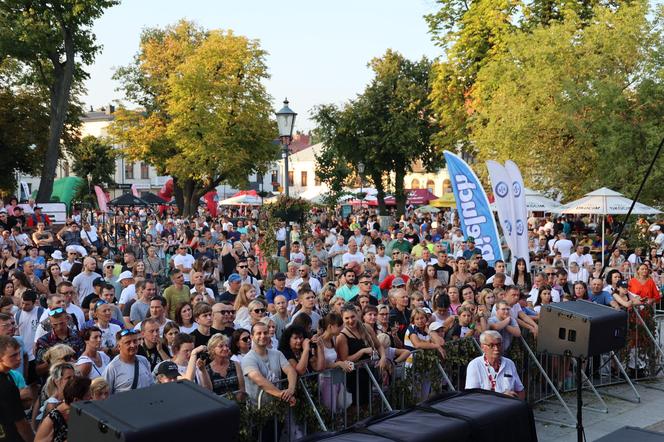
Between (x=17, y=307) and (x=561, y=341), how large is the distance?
6397 millimetres

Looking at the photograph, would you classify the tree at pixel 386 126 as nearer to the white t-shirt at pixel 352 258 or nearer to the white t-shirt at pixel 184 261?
the white t-shirt at pixel 352 258

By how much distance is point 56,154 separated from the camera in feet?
110

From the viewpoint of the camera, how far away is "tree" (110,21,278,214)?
49.2 m

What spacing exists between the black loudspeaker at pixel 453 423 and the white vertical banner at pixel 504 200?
41.1ft

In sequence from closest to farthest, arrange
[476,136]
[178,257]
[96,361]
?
[96,361] → [178,257] → [476,136]

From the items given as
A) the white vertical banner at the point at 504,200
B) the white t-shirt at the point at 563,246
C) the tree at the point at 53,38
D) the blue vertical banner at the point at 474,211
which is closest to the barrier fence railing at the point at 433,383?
the blue vertical banner at the point at 474,211

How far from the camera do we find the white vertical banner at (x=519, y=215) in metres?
17.8

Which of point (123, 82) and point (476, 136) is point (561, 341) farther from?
point (123, 82)

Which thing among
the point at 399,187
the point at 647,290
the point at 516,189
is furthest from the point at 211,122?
the point at 647,290

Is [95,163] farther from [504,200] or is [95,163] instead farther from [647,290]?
[647,290]

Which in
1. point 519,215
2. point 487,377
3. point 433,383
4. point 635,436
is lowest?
point 433,383

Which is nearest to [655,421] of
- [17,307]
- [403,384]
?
[403,384]

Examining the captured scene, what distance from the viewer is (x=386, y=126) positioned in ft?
153

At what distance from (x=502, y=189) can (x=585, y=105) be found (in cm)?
1034
